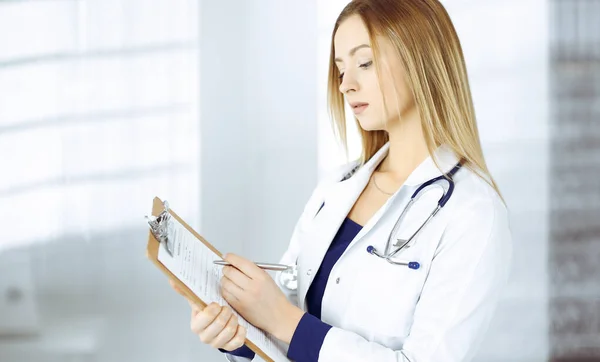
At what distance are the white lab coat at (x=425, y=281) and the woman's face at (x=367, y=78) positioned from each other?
0.13 metres

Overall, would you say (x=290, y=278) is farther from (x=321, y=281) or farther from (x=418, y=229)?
(x=418, y=229)

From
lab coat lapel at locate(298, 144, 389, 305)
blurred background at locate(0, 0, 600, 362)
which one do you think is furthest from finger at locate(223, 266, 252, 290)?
blurred background at locate(0, 0, 600, 362)

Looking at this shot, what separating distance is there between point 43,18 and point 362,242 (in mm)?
1711

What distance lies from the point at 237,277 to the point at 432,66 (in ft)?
1.83

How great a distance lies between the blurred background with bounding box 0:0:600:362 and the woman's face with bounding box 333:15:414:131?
136cm

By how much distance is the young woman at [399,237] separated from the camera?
3.74 feet

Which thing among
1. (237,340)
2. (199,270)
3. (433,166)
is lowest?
(237,340)

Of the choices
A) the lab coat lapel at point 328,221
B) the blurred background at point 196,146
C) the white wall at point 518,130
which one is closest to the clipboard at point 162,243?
the lab coat lapel at point 328,221

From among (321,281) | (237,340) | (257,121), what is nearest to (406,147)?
(321,281)

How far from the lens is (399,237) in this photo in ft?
4.04

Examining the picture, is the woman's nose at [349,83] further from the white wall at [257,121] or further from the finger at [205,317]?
the white wall at [257,121]

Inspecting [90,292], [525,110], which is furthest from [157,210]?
[525,110]

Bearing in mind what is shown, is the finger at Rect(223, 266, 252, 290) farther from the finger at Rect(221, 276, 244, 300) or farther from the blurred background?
the blurred background

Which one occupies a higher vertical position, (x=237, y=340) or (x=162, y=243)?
(x=162, y=243)
